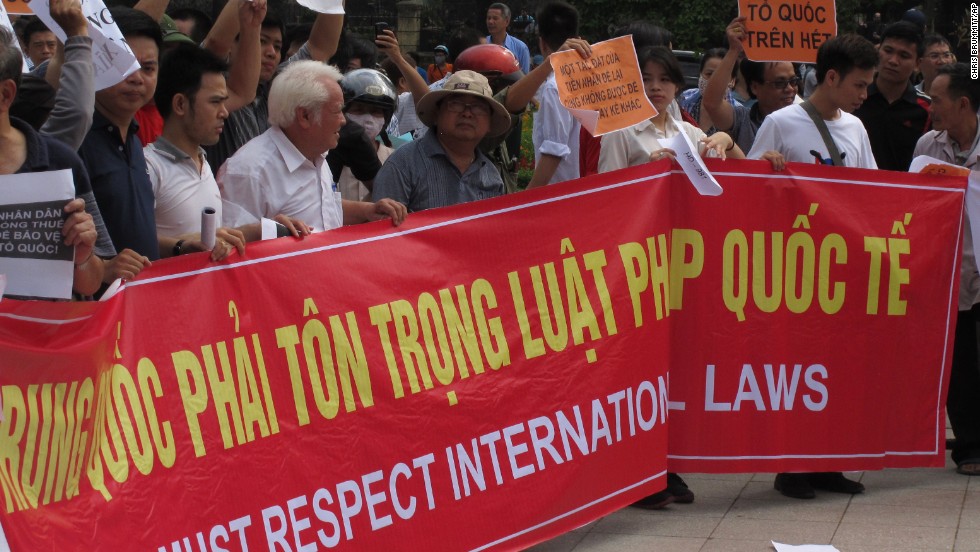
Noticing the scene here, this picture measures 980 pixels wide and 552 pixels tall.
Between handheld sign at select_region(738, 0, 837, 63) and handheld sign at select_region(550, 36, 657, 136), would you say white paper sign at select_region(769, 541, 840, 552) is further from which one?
handheld sign at select_region(738, 0, 837, 63)

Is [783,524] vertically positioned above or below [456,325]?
below

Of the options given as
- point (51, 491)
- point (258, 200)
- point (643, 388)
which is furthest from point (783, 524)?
point (51, 491)

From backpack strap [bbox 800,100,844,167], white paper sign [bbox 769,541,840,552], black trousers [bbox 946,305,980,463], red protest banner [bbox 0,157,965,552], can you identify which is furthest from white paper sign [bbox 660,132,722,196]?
black trousers [bbox 946,305,980,463]

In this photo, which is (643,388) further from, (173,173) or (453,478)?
(173,173)

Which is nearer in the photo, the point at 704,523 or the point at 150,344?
the point at 150,344

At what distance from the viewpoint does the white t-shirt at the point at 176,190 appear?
4535mm

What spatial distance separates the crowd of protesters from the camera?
161 inches

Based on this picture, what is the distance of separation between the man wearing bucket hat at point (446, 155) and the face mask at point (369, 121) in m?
1.12

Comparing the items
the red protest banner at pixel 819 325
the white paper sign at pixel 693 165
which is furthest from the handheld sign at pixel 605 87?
the red protest banner at pixel 819 325

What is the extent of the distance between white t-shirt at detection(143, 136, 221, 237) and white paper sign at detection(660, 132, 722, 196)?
180cm

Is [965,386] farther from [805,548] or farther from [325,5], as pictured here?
[325,5]

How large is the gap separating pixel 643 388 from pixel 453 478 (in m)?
0.97

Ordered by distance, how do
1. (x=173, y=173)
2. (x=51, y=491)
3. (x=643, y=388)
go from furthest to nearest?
(x=643, y=388), (x=173, y=173), (x=51, y=491)

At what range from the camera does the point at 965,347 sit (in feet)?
20.8
